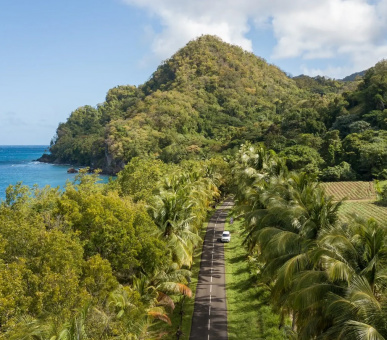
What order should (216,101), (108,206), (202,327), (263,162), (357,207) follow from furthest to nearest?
1. (216,101)
2. (357,207)
3. (263,162)
4. (202,327)
5. (108,206)

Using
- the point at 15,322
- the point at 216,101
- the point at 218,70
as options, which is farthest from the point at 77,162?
the point at 15,322

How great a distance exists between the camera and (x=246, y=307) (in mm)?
23438

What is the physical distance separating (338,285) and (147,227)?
36.2ft

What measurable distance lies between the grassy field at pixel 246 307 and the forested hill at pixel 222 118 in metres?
32.2

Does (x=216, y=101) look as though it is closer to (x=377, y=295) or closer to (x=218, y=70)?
(x=218, y=70)

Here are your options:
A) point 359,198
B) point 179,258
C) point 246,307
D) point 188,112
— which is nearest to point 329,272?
point 179,258

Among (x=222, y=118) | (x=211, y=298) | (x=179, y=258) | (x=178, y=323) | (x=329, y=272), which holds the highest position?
(x=222, y=118)

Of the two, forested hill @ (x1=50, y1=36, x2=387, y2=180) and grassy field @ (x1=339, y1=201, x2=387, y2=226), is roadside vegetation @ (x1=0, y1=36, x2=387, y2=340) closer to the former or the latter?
grassy field @ (x1=339, y1=201, x2=387, y2=226)

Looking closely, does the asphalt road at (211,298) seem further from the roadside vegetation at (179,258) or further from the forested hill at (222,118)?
the forested hill at (222,118)

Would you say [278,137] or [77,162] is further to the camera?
[77,162]

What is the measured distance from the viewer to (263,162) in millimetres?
30344

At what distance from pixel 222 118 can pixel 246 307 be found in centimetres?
11757

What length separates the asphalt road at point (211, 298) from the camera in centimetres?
2033

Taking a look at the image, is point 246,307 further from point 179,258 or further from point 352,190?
point 352,190
